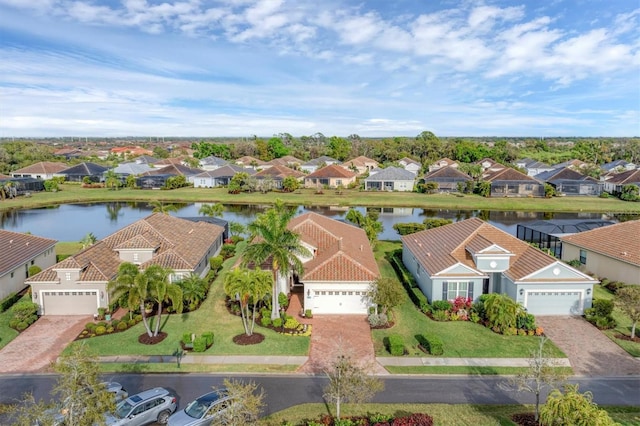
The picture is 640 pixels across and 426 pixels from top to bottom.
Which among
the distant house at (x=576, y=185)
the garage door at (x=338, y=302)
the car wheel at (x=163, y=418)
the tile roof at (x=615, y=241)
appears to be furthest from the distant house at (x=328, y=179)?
the car wheel at (x=163, y=418)

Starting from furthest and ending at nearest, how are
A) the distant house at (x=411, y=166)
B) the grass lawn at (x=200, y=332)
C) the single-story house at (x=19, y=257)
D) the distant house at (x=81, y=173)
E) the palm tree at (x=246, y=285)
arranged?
the distant house at (x=411, y=166) → the distant house at (x=81, y=173) → the single-story house at (x=19, y=257) → the palm tree at (x=246, y=285) → the grass lawn at (x=200, y=332)

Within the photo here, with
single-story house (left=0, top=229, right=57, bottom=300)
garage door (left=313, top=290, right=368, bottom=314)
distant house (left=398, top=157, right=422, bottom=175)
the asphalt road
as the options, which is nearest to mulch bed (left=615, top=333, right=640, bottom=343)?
the asphalt road

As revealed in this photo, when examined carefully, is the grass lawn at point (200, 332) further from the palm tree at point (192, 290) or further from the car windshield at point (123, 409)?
the car windshield at point (123, 409)

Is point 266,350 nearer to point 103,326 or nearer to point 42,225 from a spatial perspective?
point 103,326

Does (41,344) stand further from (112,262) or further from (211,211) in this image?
(211,211)

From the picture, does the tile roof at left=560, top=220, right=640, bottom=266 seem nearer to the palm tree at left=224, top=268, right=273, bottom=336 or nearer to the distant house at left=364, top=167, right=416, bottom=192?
the palm tree at left=224, top=268, right=273, bottom=336

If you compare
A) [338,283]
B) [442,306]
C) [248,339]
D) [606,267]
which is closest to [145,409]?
[248,339]

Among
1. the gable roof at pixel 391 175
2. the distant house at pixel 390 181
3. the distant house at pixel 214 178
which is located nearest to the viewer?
the distant house at pixel 390 181
